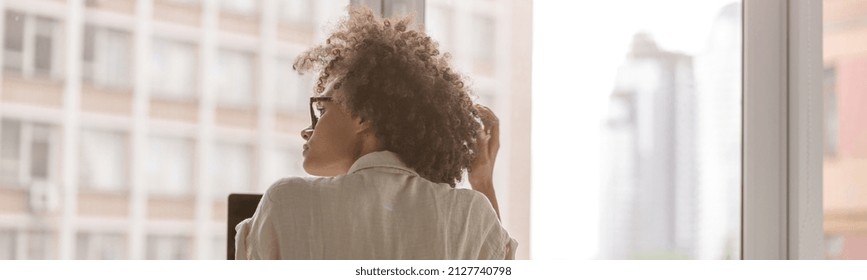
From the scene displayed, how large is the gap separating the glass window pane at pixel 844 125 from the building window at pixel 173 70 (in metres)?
1.08

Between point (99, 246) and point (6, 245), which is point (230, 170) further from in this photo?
point (6, 245)

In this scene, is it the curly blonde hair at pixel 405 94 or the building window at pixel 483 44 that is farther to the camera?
the building window at pixel 483 44

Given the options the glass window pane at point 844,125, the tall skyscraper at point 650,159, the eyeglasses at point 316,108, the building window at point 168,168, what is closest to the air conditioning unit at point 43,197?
the building window at point 168,168

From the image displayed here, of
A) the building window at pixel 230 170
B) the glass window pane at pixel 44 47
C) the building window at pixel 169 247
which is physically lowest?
the building window at pixel 169 247

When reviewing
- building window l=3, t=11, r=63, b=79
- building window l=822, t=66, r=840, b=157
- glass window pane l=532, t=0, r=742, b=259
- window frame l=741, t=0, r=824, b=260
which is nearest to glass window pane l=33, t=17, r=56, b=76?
building window l=3, t=11, r=63, b=79

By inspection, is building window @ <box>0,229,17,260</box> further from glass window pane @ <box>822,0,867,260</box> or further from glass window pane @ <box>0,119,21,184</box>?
glass window pane @ <box>822,0,867,260</box>

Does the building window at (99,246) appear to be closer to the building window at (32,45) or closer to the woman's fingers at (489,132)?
the building window at (32,45)

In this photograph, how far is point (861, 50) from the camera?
6.03 ft

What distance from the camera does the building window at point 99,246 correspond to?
145 cm

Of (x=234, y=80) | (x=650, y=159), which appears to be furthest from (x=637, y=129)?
(x=234, y=80)

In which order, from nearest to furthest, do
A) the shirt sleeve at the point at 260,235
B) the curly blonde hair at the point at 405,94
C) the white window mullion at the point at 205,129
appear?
the shirt sleeve at the point at 260,235 < the curly blonde hair at the point at 405,94 < the white window mullion at the point at 205,129

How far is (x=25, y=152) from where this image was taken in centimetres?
142

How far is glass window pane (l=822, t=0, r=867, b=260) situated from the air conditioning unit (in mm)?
1267
